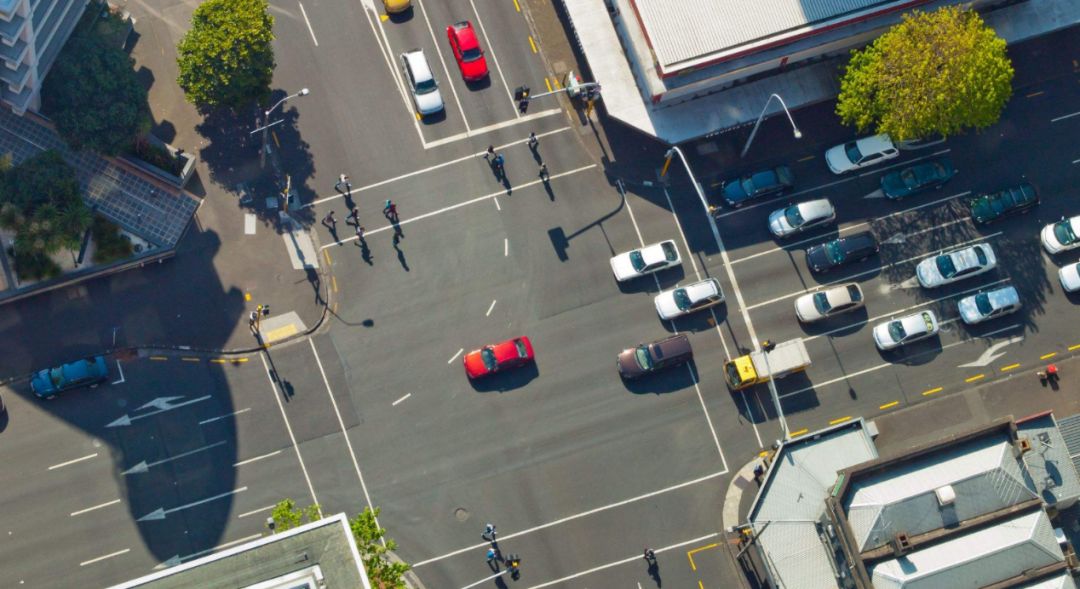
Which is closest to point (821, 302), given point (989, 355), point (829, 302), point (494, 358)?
point (829, 302)

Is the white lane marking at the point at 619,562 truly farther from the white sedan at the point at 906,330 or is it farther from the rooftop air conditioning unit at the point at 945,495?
the white sedan at the point at 906,330

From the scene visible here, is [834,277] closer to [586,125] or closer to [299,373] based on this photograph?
[586,125]

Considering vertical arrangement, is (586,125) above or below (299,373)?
above

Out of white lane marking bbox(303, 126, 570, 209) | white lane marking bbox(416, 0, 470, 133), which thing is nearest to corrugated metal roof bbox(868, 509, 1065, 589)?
white lane marking bbox(303, 126, 570, 209)

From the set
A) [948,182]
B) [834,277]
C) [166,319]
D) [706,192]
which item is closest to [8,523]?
[166,319]

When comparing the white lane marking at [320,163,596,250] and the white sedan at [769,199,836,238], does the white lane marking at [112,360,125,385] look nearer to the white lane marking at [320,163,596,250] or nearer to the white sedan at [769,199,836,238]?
the white lane marking at [320,163,596,250]

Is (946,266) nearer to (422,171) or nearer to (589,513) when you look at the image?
(589,513)
